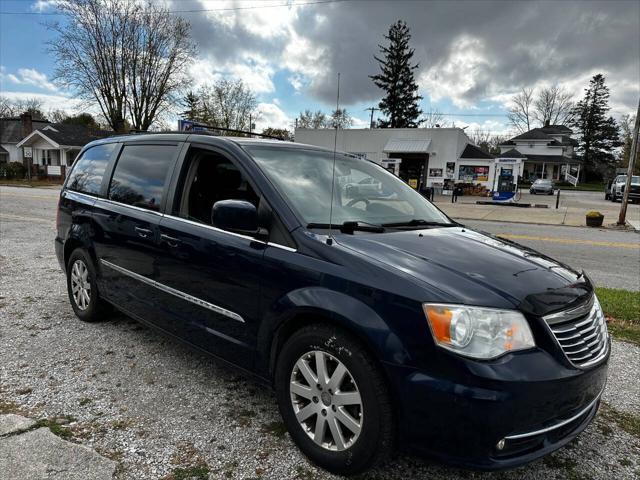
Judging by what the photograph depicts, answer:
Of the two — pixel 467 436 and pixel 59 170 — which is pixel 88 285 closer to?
pixel 467 436

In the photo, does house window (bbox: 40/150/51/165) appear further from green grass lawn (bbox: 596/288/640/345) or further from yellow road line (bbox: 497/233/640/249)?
green grass lawn (bbox: 596/288/640/345)

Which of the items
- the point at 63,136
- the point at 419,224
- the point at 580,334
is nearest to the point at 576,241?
the point at 419,224

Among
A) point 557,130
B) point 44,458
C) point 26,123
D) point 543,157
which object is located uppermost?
point 557,130

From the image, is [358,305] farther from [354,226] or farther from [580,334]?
[580,334]

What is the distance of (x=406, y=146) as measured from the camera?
33.9 meters

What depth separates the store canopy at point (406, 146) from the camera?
3350 cm

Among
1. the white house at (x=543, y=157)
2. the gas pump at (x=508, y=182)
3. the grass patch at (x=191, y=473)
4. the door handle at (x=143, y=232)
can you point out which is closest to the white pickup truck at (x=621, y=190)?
the gas pump at (x=508, y=182)

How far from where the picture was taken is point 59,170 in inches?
1658

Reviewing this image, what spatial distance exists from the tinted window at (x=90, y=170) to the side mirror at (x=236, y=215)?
7.67 ft

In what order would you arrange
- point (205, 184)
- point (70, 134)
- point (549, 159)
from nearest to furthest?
point (205, 184) → point (70, 134) → point (549, 159)

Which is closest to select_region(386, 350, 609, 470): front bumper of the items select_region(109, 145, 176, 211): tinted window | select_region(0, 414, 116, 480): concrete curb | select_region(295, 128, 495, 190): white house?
select_region(0, 414, 116, 480): concrete curb

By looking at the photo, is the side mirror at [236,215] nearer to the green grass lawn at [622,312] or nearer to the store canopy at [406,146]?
the green grass lawn at [622,312]

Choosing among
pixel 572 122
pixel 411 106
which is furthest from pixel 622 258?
pixel 572 122

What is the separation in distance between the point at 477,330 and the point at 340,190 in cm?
154
